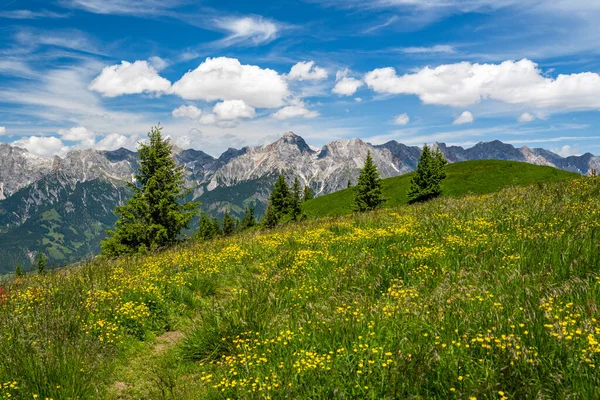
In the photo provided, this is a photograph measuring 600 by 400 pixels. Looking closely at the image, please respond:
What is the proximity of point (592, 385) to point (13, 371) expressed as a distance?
710 cm

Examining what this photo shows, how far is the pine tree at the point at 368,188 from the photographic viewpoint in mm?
56031

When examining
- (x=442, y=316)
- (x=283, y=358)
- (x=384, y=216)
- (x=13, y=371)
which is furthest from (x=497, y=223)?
(x=13, y=371)

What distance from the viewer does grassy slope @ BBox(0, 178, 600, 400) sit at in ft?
13.0

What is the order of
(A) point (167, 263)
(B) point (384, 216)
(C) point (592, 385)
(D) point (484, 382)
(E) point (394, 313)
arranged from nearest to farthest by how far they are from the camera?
1. (C) point (592, 385)
2. (D) point (484, 382)
3. (E) point (394, 313)
4. (A) point (167, 263)
5. (B) point (384, 216)

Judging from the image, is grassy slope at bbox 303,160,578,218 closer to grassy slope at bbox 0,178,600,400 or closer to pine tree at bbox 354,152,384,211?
pine tree at bbox 354,152,384,211

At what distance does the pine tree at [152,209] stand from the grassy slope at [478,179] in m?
36.8

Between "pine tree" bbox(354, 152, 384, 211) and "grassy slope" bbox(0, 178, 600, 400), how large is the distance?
148ft

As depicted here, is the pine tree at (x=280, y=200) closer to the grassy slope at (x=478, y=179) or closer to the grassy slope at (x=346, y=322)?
the grassy slope at (x=478, y=179)

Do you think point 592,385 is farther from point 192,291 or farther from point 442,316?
point 192,291

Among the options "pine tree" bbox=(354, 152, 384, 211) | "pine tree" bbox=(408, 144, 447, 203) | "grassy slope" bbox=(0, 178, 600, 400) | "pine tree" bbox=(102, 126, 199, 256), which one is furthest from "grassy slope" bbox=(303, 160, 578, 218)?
"grassy slope" bbox=(0, 178, 600, 400)

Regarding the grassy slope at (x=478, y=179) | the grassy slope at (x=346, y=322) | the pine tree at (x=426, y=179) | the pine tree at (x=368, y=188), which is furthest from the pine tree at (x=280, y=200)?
the grassy slope at (x=346, y=322)

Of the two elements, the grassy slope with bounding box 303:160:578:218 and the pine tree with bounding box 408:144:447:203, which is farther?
the grassy slope with bounding box 303:160:578:218

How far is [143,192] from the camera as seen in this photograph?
2727 cm

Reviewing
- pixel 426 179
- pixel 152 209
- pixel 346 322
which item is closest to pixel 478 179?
pixel 426 179
